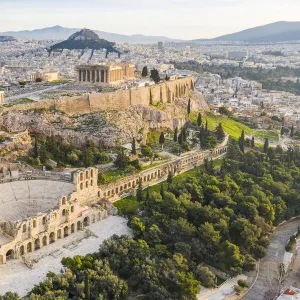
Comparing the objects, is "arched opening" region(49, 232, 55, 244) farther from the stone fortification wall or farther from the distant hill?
the distant hill

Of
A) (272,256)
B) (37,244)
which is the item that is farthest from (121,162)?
(272,256)

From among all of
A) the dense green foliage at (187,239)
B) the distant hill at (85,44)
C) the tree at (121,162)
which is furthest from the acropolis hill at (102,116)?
the distant hill at (85,44)

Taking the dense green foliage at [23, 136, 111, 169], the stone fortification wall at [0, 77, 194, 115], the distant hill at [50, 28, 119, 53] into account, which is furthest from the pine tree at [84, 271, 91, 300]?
the distant hill at [50, 28, 119, 53]

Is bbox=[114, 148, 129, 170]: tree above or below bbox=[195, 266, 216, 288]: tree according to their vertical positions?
above

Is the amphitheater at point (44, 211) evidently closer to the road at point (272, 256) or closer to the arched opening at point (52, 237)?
the arched opening at point (52, 237)

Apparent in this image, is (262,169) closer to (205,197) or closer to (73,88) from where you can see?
(205,197)

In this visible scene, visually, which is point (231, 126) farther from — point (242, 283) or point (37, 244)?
point (37, 244)

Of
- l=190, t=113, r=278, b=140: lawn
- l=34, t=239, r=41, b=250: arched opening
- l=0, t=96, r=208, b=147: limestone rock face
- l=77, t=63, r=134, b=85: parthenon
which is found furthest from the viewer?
l=190, t=113, r=278, b=140: lawn
